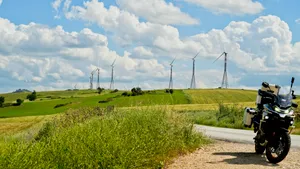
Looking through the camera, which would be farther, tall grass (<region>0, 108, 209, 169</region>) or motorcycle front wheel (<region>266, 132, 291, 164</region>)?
motorcycle front wheel (<region>266, 132, 291, 164</region>)

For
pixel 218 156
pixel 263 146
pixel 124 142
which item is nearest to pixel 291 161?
pixel 263 146

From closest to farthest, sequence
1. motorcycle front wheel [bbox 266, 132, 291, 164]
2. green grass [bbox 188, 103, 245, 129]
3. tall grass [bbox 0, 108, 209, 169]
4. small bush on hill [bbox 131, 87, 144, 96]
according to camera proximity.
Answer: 1. tall grass [bbox 0, 108, 209, 169]
2. motorcycle front wheel [bbox 266, 132, 291, 164]
3. green grass [bbox 188, 103, 245, 129]
4. small bush on hill [bbox 131, 87, 144, 96]

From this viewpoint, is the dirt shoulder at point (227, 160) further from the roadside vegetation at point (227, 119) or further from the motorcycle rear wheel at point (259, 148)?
the roadside vegetation at point (227, 119)

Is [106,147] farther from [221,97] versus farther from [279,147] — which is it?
[221,97]

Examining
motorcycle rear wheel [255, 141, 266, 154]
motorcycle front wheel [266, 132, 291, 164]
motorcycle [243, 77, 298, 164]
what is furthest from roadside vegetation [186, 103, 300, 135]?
motorcycle front wheel [266, 132, 291, 164]

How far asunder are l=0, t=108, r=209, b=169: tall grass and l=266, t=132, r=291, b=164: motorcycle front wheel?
111 inches

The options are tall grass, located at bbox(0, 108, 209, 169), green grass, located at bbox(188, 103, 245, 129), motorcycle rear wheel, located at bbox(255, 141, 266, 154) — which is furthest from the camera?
green grass, located at bbox(188, 103, 245, 129)

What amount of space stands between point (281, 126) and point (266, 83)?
5.89 feet

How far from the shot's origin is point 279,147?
12094mm

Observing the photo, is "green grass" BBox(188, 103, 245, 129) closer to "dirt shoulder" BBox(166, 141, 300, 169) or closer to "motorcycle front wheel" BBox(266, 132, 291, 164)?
"dirt shoulder" BBox(166, 141, 300, 169)

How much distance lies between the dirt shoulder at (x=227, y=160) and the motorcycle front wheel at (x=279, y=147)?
Result: 0.62 feet

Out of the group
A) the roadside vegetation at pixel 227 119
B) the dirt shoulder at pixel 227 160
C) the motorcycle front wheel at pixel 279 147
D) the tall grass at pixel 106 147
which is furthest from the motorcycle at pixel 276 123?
the roadside vegetation at pixel 227 119

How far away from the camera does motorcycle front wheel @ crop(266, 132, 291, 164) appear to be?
38.7 feet

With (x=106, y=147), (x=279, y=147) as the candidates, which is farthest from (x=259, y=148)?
(x=106, y=147)
